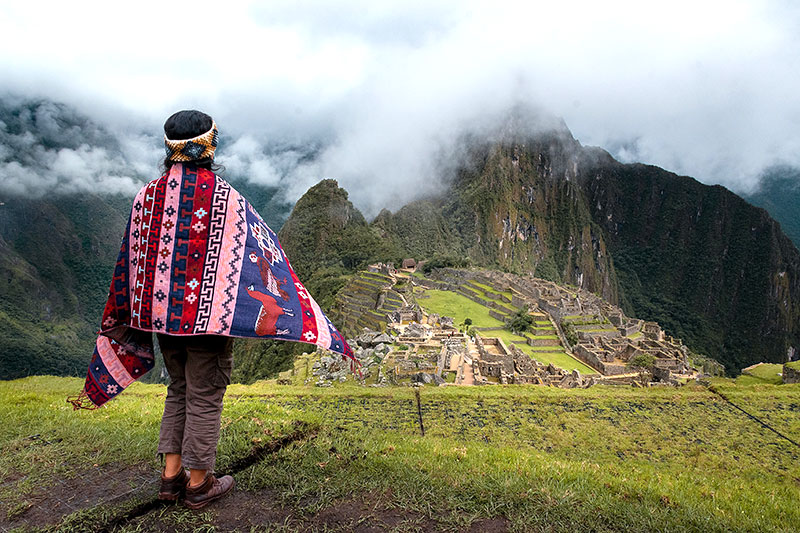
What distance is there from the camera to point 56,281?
54062 millimetres

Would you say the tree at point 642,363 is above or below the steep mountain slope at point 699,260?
below

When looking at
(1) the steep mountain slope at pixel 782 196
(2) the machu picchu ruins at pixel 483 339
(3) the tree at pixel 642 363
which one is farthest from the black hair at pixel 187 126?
(1) the steep mountain slope at pixel 782 196

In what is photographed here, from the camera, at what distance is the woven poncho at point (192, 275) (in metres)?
2.26

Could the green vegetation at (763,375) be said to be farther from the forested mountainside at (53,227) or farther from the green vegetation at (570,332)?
the forested mountainside at (53,227)

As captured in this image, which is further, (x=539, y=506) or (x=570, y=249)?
(x=570, y=249)

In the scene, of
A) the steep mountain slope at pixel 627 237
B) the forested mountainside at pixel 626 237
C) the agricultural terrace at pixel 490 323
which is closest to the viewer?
the agricultural terrace at pixel 490 323

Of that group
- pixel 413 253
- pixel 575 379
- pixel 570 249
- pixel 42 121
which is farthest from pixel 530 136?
pixel 575 379

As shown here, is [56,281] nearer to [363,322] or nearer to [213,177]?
[363,322]

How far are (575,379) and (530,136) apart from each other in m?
120

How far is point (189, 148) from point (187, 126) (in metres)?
0.12

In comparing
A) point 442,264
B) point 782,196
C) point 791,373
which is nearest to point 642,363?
point 791,373

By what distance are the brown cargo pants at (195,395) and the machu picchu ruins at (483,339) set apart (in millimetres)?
8481

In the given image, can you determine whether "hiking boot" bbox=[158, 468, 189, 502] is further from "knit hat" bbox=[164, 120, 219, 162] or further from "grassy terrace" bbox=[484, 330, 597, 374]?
"grassy terrace" bbox=[484, 330, 597, 374]

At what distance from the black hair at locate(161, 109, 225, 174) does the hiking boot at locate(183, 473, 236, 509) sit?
1.69 metres
